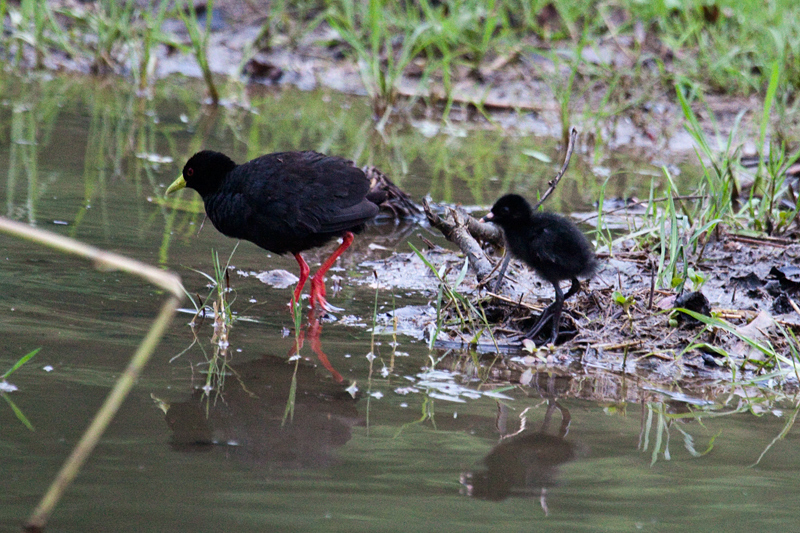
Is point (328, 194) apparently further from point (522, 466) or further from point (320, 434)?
point (522, 466)

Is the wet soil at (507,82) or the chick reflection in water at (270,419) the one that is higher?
the wet soil at (507,82)

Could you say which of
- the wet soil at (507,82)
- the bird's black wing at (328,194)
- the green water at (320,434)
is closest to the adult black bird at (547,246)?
the green water at (320,434)

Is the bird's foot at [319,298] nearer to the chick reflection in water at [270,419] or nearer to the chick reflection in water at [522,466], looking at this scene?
the chick reflection in water at [270,419]

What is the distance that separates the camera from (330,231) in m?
4.89

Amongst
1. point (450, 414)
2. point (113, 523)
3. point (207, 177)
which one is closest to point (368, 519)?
point (113, 523)

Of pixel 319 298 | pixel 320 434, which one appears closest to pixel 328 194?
pixel 319 298

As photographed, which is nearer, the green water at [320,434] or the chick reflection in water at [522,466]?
the green water at [320,434]

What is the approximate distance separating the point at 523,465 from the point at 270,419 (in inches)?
33.8

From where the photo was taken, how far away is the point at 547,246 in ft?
14.1

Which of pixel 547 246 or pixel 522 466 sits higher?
pixel 547 246

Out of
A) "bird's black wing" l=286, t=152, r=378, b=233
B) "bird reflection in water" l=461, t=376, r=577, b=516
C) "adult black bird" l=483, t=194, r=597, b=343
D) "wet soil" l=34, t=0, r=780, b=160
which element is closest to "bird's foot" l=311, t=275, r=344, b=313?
"bird's black wing" l=286, t=152, r=378, b=233

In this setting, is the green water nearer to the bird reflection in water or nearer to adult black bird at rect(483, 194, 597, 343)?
the bird reflection in water

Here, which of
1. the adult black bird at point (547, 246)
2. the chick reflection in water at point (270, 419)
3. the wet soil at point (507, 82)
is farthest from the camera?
the wet soil at point (507, 82)

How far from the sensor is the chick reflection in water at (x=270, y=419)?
280 centimetres
